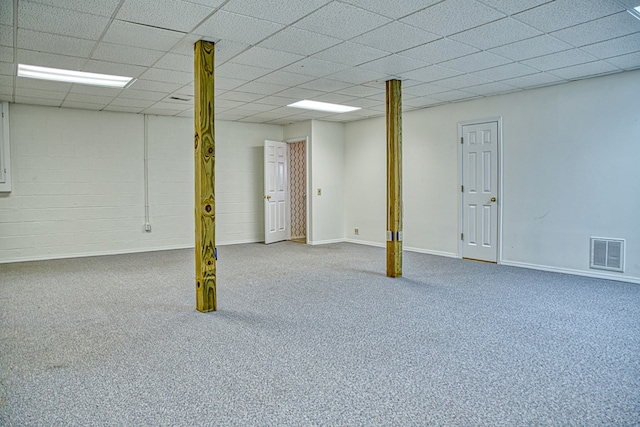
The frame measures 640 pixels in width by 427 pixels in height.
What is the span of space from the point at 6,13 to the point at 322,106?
4448 mm

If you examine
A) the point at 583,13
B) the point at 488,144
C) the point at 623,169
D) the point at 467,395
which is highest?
the point at 583,13

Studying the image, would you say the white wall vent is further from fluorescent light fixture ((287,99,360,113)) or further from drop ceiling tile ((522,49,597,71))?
fluorescent light fixture ((287,99,360,113))

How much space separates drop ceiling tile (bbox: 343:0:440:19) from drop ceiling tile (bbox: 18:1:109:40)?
1991 mm

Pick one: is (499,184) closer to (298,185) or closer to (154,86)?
(298,185)

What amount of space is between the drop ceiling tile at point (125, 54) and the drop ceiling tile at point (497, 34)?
2859 millimetres

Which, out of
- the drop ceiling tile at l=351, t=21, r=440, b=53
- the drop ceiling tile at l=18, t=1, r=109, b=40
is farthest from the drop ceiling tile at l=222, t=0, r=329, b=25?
the drop ceiling tile at l=18, t=1, r=109, b=40

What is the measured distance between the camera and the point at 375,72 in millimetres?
4941

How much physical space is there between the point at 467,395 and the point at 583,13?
290cm

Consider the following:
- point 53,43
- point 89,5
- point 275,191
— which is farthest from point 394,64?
point 275,191

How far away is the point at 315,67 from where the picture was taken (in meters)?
4.71

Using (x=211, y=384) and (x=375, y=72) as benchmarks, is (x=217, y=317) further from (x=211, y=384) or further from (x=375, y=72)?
(x=375, y=72)

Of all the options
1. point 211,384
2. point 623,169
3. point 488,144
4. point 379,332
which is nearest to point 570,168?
point 623,169

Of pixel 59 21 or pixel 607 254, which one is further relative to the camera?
pixel 607 254

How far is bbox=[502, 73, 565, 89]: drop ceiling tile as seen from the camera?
5.09 metres
